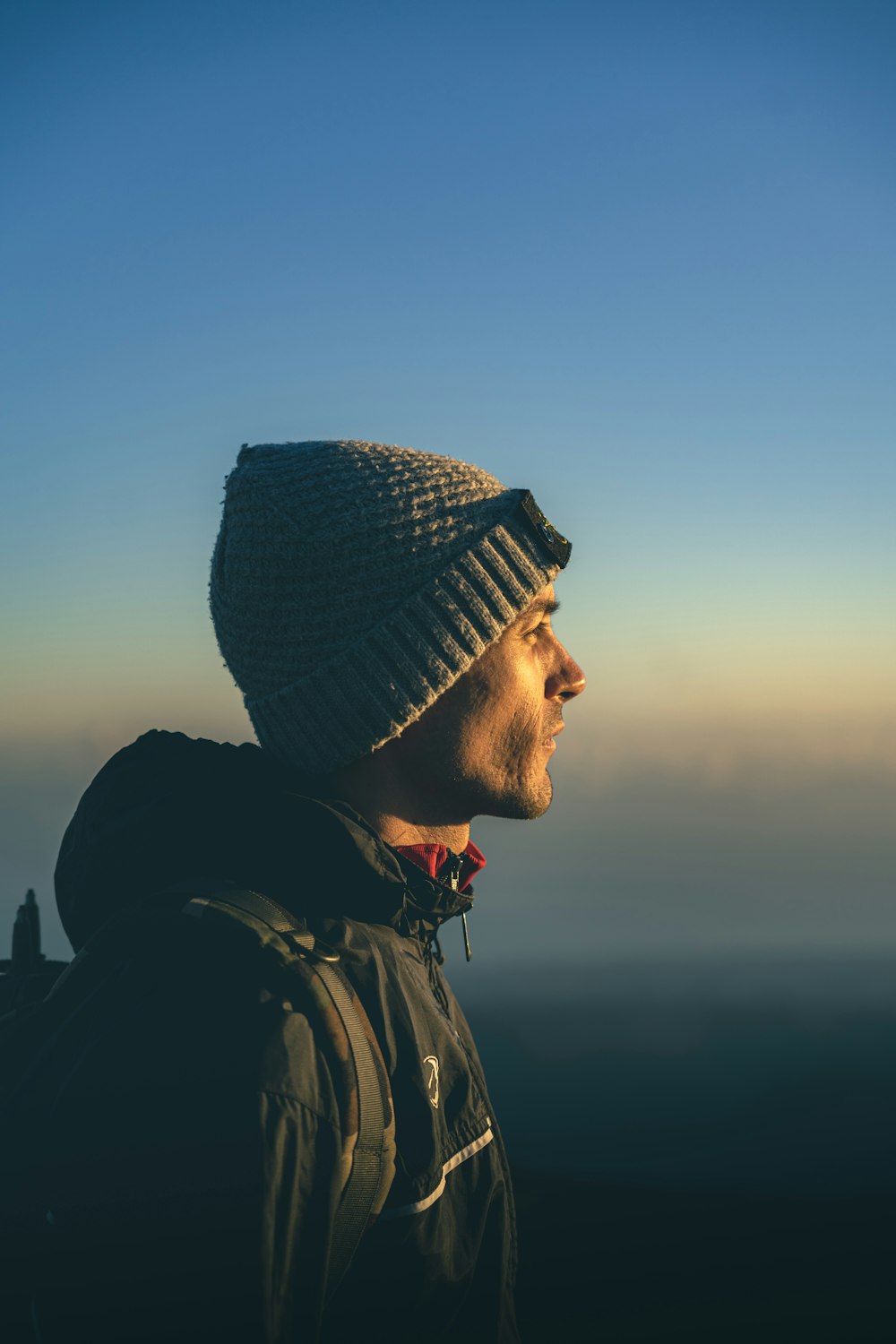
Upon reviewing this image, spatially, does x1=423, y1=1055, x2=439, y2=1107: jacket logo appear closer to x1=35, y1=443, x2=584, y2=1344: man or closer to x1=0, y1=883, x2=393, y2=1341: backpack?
x1=35, y1=443, x2=584, y2=1344: man

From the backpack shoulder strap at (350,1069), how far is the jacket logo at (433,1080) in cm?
32

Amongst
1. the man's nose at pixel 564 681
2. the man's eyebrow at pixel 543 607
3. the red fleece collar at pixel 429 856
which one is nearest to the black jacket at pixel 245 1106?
the red fleece collar at pixel 429 856

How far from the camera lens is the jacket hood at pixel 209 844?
2.42 m

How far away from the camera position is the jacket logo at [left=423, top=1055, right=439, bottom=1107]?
7.82ft

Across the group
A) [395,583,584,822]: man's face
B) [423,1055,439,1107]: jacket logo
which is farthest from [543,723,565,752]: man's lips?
[423,1055,439,1107]: jacket logo

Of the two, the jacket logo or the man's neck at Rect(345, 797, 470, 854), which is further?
the man's neck at Rect(345, 797, 470, 854)

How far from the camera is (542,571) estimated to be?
128 inches

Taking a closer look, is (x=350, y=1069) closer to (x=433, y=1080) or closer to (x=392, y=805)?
(x=433, y=1080)

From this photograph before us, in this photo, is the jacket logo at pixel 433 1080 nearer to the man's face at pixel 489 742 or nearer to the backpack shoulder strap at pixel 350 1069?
the backpack shoulder strap at pixel 350 1069

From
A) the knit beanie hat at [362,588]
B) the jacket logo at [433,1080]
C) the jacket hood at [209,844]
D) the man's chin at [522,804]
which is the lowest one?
the jacket logo at [433,1080]

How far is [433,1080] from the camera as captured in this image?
2424 mm

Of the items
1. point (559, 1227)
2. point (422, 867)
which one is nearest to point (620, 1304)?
point (422, 867)

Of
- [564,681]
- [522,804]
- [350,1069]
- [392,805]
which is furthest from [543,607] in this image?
[350,1069]

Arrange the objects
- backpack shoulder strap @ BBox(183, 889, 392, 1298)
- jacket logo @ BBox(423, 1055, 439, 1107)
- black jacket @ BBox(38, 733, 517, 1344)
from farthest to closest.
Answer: jacket logo @ BBox(423, 1055, 439, 1107) → backpack shoulder strap @ BBox(183, 889, 392, 1298) → black jacket @ BBox(38, 733, 517, 1344)
